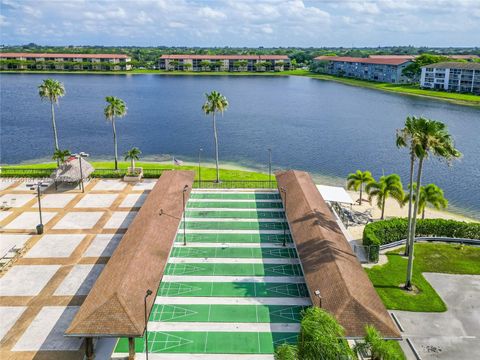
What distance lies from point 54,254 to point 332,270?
87.8 ft

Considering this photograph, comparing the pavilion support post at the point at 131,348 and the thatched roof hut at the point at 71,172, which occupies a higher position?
the thatched roof hut at the point at 71,172

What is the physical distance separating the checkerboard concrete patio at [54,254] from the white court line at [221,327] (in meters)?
5.39

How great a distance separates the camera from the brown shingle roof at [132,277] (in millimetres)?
26672

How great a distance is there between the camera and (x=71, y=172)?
5916cm

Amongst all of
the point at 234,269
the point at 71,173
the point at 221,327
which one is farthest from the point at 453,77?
the point at 221,327

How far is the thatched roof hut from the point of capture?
58.2m

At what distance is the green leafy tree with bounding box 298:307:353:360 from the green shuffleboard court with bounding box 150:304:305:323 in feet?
43.9

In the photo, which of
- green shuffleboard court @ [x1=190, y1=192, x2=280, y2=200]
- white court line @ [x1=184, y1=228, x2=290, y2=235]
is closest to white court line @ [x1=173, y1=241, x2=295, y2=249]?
Result: white court line @ [x1=184, y1=228, x2=290, y2=235]

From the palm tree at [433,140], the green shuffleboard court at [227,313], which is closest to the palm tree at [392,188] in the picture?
the palm tree at [433,140]

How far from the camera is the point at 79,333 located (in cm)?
2622

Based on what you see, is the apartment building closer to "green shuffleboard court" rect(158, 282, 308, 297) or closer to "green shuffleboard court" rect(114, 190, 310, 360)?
"green shuffleboard court" rect(114, 190, 310, 360)

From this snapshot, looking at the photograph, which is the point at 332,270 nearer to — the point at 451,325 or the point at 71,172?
the point at 451,325

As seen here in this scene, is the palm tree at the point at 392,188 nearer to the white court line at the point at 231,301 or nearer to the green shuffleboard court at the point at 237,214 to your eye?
the green shuffleboard court at the point at 237,214

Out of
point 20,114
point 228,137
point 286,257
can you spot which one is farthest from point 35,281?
point 20,114
